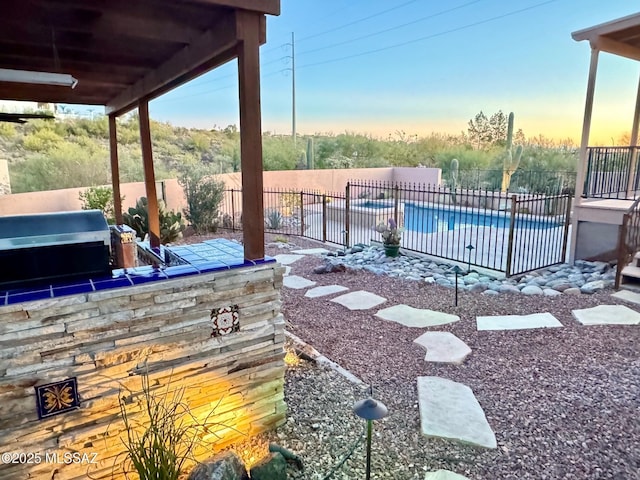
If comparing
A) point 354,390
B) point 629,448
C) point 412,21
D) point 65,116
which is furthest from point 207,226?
point 412,21

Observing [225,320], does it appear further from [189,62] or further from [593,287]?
[593,287]

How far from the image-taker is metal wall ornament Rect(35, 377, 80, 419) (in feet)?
5.65

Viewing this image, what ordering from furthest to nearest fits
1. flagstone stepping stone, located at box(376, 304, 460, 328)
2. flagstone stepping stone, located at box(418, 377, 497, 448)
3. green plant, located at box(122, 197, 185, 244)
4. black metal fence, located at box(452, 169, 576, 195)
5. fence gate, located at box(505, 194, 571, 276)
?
black metal fence, located at box(452, 169, 576, 195)
green plant, located at box(122, 197, 185, 244)
fence gate, located at box(505, 194, 571, 276)
flagstone stepping stone, located at box(376, 304, 460, 328)
flagstone stepping stone, located at box(418, 377, 497, 448)

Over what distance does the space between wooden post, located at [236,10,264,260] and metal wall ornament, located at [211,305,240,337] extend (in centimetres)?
31

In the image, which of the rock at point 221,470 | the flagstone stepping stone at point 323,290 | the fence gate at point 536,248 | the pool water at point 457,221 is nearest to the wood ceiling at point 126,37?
the rock at point 221,470

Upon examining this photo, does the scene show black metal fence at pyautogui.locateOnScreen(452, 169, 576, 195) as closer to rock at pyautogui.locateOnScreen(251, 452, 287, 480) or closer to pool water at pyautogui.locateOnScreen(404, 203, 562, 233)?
pool water at pyautogui.locateOnScreen(404, 203, 562, 233)

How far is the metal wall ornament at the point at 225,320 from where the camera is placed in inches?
84.6

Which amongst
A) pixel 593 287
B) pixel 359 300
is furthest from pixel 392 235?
pixel 593 287

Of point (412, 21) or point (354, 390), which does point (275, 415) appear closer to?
point (354, 390)

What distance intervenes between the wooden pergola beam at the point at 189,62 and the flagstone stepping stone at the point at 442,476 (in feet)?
7.79

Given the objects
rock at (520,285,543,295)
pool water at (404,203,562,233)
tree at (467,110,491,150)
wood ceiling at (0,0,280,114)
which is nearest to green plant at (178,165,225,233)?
pool water at (404,203,562,233)

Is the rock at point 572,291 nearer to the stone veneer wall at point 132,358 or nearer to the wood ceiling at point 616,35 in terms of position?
the wood ceiling at point 616,35

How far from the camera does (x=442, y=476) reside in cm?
201

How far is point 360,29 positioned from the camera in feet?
61.3
